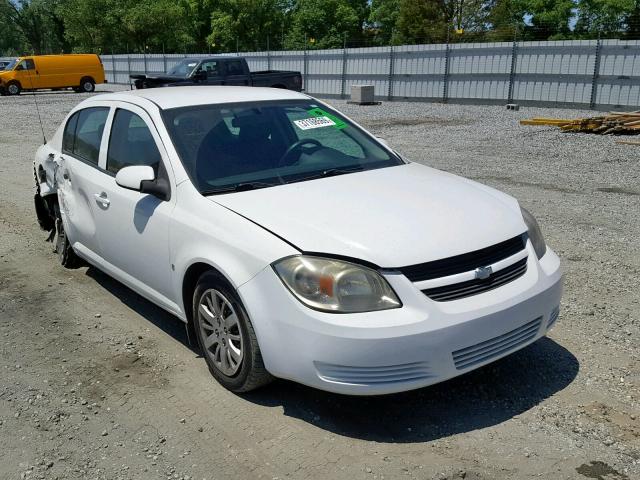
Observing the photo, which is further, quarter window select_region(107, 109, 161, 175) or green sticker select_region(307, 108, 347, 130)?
green sticker select_region(307, 108, 347, 130)

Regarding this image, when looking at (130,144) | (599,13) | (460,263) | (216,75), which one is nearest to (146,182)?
(130,144)

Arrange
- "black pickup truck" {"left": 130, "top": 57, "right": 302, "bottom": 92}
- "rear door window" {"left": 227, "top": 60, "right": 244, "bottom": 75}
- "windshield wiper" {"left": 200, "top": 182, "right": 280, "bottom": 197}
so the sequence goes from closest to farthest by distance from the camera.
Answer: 1. "windshield wiper" {"left": 200, "top": 182, "right": 280, "bottom": 197}
2. "black pickup truck" {"left": 130, "top": 57, "right": 302, "bottom": 92}
3. "rear door window" {"left": 227, "top": 60, "right": 244, "bottom": 75}

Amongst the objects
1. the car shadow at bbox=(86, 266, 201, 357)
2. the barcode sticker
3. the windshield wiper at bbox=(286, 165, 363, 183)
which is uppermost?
the barcode sticker

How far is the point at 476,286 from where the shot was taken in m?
3.19

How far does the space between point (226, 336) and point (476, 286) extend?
141cm

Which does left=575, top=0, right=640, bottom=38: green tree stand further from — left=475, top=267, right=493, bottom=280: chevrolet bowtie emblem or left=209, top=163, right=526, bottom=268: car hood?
left=475, top=267, right=493, bottom=280: chevrolet bowtie emblem

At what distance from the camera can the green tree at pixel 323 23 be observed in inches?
2901

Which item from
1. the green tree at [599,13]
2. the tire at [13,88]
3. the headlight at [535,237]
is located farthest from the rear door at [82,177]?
the green tree at [599,13]

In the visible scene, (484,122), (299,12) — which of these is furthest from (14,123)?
(299,12)

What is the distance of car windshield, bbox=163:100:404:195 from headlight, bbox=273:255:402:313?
0.95m

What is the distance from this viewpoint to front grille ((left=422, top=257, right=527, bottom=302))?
3.07m

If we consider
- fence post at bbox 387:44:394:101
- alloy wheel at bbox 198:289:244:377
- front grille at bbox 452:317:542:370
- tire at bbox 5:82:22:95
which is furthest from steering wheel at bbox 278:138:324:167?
tire at bbox 5:82:22:95

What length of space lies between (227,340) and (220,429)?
50 centimetres

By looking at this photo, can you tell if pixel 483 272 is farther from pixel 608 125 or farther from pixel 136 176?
pixel 608 125
